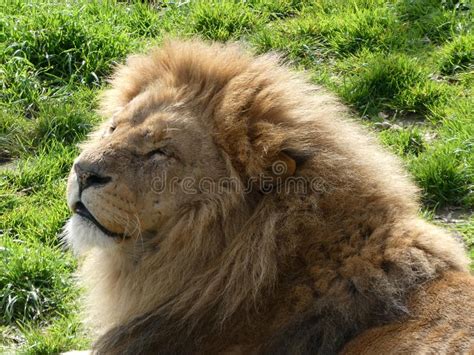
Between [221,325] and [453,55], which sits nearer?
[221,325]

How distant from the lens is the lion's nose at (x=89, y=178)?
12.7 ft

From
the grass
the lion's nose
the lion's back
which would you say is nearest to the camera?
the lion's back

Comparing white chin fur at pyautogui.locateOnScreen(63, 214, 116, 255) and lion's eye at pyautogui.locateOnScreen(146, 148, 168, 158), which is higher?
lion's eye at pyautogui.locateOnScreen(146, 148, 168, 158)

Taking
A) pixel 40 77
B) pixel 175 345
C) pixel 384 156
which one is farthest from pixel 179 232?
pixel 40 77

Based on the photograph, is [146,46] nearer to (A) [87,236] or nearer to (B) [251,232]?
(A) [87,236]

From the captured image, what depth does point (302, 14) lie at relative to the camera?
24.7 feet

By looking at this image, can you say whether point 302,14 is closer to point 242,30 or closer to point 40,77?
point 242,30

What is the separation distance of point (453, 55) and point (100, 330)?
374 centimetres

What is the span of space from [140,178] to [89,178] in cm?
22

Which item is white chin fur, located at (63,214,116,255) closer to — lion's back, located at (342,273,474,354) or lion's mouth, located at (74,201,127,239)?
lion's mouth, located at (74,201,127,239)

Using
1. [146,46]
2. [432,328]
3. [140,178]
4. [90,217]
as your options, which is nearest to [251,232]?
[140,178]

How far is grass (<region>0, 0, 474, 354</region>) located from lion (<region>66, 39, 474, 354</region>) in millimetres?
1146

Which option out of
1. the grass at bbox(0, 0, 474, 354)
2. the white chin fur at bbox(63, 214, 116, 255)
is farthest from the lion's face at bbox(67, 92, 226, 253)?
the grass at bbox(0, 0, 474, 354)

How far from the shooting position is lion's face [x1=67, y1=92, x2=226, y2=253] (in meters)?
3.86
